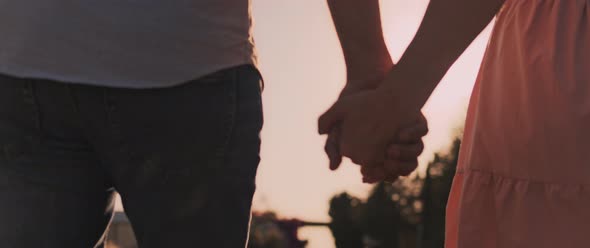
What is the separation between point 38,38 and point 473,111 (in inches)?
40.9

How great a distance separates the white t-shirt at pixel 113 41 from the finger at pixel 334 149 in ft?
1.43

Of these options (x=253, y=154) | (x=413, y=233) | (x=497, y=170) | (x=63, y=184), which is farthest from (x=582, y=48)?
(x=413, y=233)

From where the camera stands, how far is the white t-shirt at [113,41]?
92.0 inches

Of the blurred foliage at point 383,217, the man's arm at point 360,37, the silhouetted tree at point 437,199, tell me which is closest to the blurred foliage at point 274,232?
the blurred foliage at point 383,217

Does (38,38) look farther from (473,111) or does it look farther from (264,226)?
(264,226)

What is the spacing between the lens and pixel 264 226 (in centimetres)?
5644

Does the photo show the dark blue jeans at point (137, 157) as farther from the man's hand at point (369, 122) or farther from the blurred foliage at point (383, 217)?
the blurred foliage at point (383, 217)

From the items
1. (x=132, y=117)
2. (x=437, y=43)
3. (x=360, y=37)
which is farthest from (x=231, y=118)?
(x=360, y=37)

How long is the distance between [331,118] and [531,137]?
0.44 metres

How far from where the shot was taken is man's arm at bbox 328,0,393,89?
111 inches

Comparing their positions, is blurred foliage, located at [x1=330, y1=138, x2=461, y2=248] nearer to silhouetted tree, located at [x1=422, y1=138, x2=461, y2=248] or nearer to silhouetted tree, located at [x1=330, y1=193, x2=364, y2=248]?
silhouetted tree, located at [x1=330, y1=193, x2=364, y2=248]

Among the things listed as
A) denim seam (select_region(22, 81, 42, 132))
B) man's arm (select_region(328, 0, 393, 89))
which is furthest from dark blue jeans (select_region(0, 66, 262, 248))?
man's arm (select_region(328, 0, 393, 89))

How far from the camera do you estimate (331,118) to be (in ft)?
8.89

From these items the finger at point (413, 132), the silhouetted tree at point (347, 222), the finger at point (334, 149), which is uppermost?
the finger at point (413, 132)
